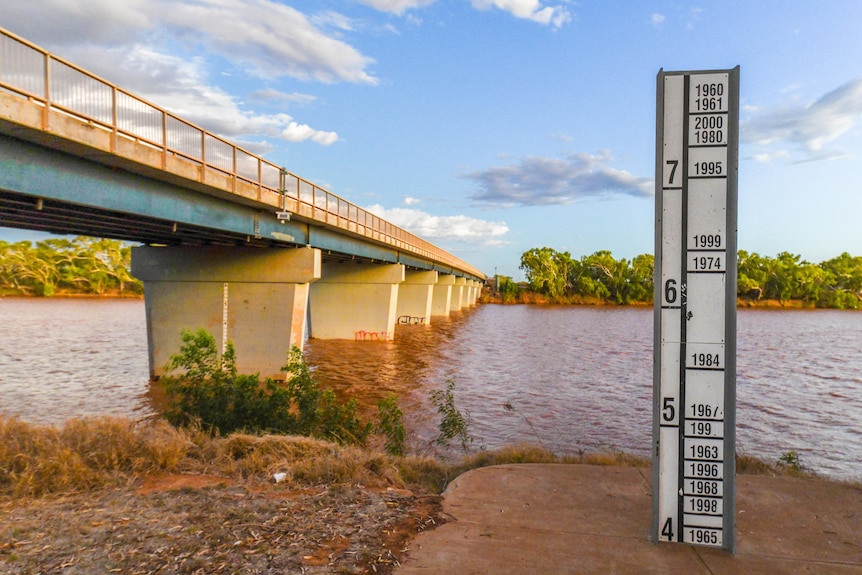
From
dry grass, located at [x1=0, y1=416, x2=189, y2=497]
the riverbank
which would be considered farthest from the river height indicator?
dry grass, located at [x1=0, y1=416, x2=189, y2=497]

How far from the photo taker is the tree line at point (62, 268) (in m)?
80.6

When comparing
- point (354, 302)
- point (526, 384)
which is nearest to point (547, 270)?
point (354, 302)

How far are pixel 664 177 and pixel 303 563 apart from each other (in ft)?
14.4

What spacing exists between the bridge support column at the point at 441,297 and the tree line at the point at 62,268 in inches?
1740

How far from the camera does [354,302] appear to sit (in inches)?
1473

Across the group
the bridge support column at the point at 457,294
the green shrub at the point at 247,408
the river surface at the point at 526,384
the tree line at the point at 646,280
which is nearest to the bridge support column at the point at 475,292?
the tree line at the point at 646,280

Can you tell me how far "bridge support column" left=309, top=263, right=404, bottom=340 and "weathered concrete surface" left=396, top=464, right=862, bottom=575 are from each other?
98.2ft

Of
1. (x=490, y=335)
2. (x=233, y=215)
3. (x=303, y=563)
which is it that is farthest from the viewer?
(x=490, y=335)

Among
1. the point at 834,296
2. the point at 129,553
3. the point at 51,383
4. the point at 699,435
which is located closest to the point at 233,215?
the point at 51,383

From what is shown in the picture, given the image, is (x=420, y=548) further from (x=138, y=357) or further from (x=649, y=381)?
(x=138, y=357)

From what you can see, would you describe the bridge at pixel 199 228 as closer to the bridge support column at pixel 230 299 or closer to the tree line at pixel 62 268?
the bridge support column at pixel 230 299

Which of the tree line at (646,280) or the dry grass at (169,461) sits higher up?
the tree line at (646,280)

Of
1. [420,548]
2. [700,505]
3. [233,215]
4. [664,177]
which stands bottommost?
[420,548]

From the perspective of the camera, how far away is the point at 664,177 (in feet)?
16.7
